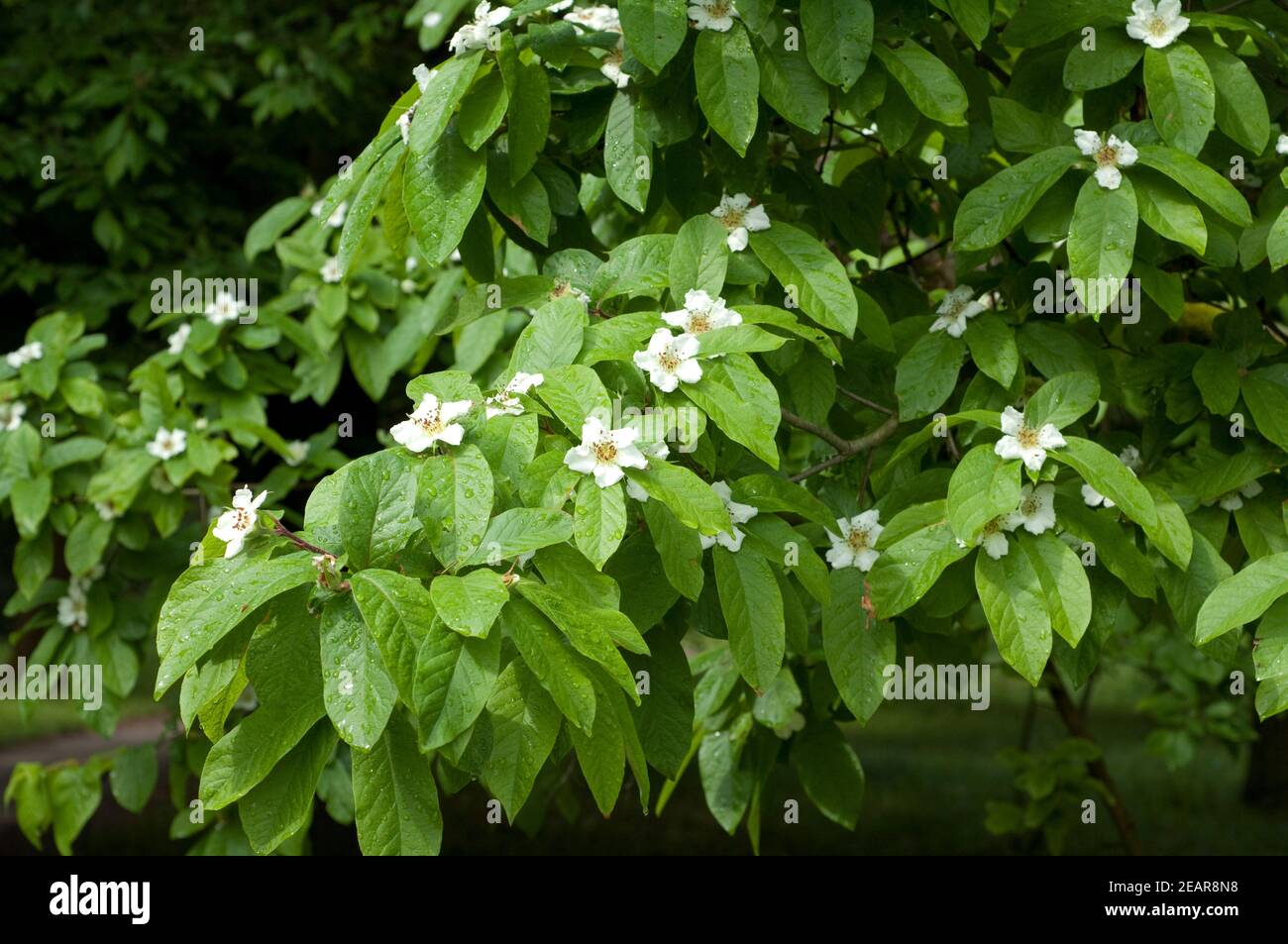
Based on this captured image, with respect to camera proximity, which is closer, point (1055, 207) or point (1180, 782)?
point (1055, 207)

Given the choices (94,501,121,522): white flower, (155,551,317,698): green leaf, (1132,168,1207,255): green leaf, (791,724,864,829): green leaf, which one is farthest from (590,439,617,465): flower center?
(94,501,121,522): white flower

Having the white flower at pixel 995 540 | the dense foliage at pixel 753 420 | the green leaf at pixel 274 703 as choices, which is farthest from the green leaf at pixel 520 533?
the white flower at pixel 995 540

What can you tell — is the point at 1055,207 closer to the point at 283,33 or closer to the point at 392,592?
the point at 392,592

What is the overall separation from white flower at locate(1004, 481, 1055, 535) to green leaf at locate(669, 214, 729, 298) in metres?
0.56

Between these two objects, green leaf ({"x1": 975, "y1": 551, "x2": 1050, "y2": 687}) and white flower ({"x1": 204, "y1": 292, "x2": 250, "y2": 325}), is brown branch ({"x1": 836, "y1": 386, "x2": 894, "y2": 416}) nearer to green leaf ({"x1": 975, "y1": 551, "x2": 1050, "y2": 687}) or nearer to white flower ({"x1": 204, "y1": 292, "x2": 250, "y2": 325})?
green leaf ({"x1": 975, "y1": 551, "x2": 1050, "y2": 687})

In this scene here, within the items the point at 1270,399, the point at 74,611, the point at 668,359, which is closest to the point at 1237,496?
the point at 1270,399

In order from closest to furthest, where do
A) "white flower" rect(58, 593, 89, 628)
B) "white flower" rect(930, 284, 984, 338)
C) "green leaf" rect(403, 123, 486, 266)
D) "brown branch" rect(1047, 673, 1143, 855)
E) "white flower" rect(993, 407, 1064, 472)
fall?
"white flower" rect(993, 407, 1064, 472) < "green leaf" rect(403, 123, 486, 266) < "white flower" rect(930, 284, 984, 338) < "white flower" rect(58, 593, 89, 628) < "brown branch" rect(1047, 673, 1143, 855)

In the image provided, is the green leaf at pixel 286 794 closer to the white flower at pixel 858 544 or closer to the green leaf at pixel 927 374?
the white flower at pixel 858 544

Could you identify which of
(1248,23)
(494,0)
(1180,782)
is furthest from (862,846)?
(1248,23)

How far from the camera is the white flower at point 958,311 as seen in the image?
2262mm

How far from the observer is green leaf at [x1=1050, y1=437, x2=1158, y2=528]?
1777mm

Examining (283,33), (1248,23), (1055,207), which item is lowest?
(1055,207)

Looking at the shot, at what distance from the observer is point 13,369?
372cm
